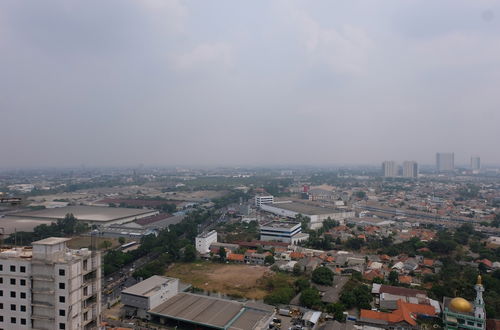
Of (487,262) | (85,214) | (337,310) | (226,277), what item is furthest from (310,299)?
(85,214)

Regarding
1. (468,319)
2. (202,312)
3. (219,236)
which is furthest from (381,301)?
(219,236)

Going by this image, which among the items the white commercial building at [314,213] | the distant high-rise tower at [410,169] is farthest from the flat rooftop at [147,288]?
the distant high-rise tower at [410,169]

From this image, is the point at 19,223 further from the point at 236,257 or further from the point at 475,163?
the point at 475,163

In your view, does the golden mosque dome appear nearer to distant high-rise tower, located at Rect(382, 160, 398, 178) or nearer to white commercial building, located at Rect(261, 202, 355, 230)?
white commercial building, located at Rect(261, 202, 355, 230)

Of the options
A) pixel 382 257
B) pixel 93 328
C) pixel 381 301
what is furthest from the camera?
pixel 382 257

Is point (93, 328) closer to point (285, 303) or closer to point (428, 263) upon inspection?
point (285, 303)

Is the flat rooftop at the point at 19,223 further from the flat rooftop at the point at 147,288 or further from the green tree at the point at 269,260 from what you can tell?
the green tree at the point at 269,260
